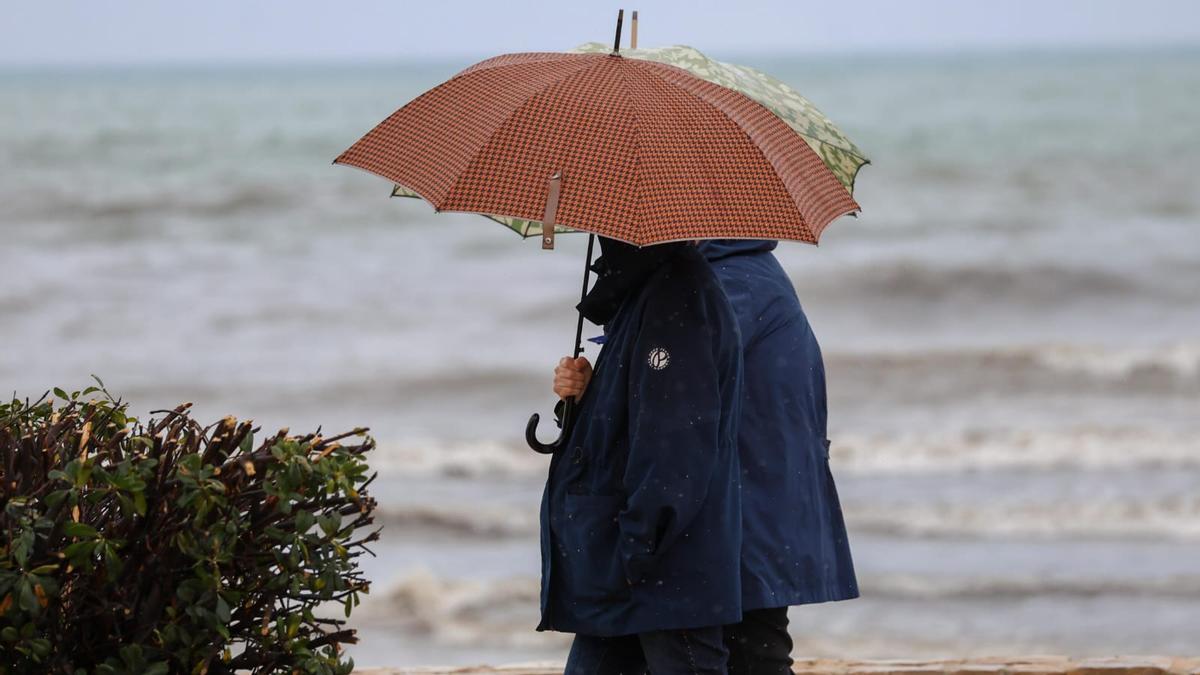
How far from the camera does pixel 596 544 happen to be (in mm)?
2686

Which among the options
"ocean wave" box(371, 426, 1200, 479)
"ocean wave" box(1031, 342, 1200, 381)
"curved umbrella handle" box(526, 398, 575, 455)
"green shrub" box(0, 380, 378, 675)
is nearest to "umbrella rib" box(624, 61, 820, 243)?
"curved umbrella handle" box(526, 398, 575, 455)

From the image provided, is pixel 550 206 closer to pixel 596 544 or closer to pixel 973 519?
pixel 596 544

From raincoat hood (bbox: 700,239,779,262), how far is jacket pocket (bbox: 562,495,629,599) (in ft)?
2.04

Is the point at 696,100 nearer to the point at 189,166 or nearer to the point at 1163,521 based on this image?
the point at 1163,521

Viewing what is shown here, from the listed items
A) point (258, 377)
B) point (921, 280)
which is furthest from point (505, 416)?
point (921, 280)

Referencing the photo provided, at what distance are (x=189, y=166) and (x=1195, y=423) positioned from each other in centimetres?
2012

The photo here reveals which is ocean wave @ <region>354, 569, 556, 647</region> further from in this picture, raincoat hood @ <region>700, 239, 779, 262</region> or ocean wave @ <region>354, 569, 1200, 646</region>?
raincoat hood @ <region>700, 239, 779, 262</region>

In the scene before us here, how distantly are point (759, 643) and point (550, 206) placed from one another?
1043 mm

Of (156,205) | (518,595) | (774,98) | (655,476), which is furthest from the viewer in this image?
(156,205)

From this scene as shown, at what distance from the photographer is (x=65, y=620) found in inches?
95.9

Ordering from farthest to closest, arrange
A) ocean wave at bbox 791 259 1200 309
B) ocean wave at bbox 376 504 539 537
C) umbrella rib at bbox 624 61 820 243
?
1. ocean wave at bbox 791 259 1200 309
2. ocean wave at bbox 376 504 539 537
3. umbrella rib at bbox 624 61 820 243

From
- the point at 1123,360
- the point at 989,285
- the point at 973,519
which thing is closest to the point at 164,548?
the point at 973,519

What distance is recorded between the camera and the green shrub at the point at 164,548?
2.32m

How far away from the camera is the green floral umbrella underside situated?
304 cm
